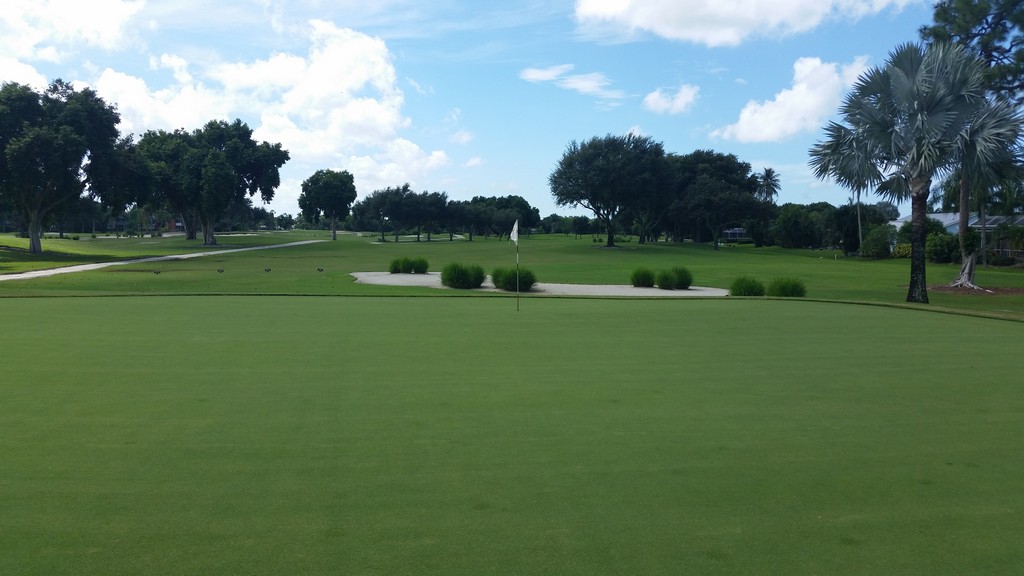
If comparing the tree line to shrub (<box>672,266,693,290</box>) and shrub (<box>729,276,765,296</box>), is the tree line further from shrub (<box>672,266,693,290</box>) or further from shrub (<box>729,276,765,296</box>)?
shrub (<box>729,276,765,296</box>)

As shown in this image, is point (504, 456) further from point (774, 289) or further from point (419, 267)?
point (419, 267)

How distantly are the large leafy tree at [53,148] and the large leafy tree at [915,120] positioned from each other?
4830 cm

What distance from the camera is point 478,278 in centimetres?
3016

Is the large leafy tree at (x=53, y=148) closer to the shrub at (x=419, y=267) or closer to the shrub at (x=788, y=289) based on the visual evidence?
the shrub at (x=419, y=267)

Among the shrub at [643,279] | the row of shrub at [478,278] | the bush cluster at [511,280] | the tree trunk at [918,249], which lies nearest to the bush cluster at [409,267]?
the row of shrub at [478,278]

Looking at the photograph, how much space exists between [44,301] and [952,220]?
85.7m

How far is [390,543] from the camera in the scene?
429cm

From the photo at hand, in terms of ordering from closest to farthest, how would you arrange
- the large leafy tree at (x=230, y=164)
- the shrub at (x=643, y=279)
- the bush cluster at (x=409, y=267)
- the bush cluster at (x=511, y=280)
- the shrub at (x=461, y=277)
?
the bush cluster at (x=511, y=280)
the shrub at (x=461, y=277)
the shrub at (x=643, y=279)
the bush cluster at (x=409, y=267)
the large leafy tree at (x=230, y=164)

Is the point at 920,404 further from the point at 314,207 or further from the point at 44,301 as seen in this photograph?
the point at 314,207

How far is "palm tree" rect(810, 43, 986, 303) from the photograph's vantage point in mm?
24578

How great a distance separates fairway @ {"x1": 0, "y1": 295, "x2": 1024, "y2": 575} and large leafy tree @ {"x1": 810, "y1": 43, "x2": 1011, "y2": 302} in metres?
14.6

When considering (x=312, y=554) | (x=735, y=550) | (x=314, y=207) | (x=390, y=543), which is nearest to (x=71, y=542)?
(x=312, y=554)

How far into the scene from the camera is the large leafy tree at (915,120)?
24.6m

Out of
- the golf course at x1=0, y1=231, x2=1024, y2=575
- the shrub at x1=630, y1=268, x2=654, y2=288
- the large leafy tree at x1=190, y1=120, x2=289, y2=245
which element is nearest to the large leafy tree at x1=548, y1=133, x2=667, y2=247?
the large leafy tree at x1=190, y1=120, x2=289, y2=245
